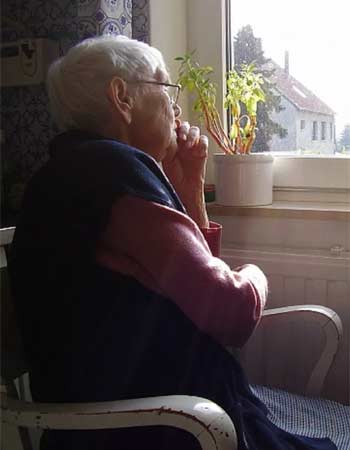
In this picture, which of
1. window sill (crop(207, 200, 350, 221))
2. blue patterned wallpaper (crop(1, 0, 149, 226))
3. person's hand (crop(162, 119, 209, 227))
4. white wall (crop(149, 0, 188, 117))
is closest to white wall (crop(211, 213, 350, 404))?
window sill (crop(207, 200, 350, 221))

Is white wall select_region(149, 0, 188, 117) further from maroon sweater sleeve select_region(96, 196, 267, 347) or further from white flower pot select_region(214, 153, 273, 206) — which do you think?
maroon sweater sleeve select_region(96, 196, 267, 347)

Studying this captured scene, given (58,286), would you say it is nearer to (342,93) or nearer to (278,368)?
(278,368)

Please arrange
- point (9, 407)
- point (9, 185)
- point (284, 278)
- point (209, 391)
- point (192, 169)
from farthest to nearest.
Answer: point (9, 185) < point (284, 278) < point (192, 169) < point (209, 391) < point (9, 407)

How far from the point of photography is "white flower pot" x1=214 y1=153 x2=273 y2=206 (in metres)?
1.50

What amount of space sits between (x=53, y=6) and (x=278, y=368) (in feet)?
3.67

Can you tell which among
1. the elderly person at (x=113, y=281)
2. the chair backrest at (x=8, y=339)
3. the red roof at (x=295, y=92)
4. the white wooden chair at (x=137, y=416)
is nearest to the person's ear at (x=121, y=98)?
the elderly person at (x=113, y=281)

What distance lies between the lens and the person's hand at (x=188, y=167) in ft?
4.08

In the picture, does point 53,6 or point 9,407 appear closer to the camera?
point 9,407

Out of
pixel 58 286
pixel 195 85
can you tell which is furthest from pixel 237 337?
pixel 195 85

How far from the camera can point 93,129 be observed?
0.98 meters

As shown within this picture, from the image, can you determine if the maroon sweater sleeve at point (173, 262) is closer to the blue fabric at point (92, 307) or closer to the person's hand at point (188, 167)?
the blue fabric at point (92, 307)

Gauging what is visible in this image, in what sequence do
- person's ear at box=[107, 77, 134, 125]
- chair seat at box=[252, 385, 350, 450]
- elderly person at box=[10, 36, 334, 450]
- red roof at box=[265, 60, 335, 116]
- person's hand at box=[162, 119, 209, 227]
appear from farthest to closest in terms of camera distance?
1. red roof at box=[265, 60, 335, 116]
2. person's hand at box=[162, 119, 209, 227]
3. chair seat at box=[252, 385, 350, 450]
4. person's ear at box=[107, 77, 134, 125]
5. elderly person at box=[10, 36, 334, 450]

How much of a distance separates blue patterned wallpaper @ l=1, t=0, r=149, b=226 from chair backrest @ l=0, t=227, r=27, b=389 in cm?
56

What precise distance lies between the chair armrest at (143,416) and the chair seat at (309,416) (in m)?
0.41
